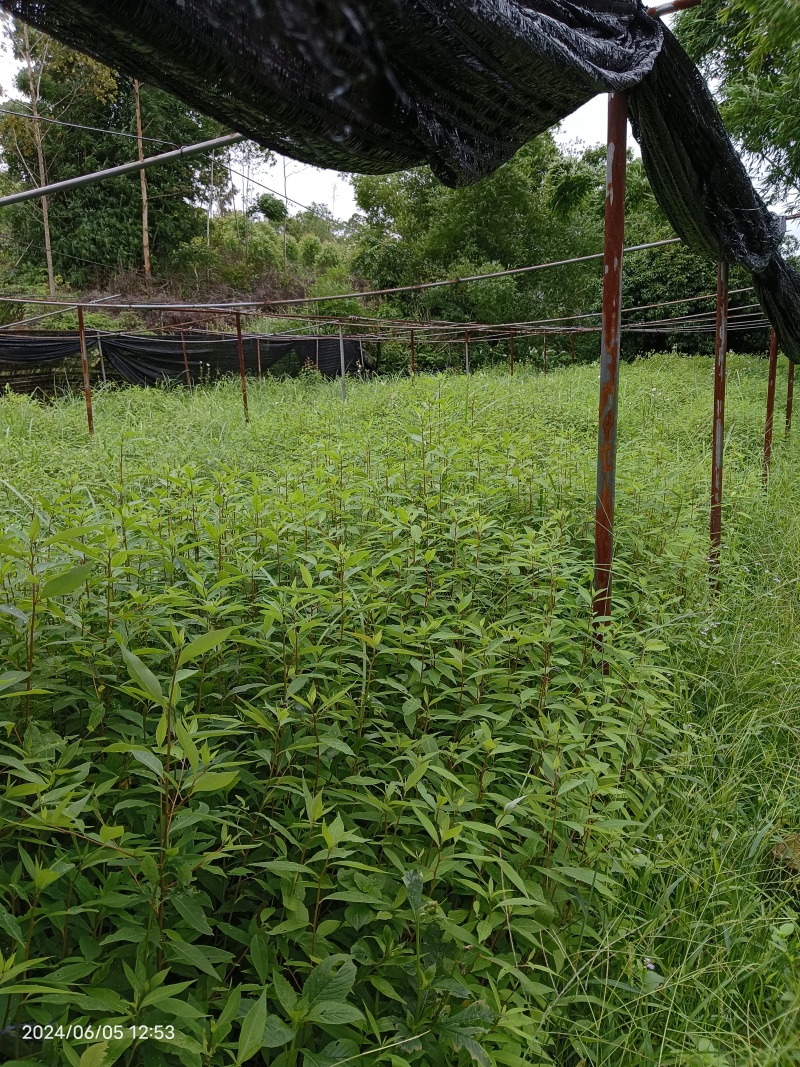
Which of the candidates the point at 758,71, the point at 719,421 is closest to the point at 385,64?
the point at 719,421

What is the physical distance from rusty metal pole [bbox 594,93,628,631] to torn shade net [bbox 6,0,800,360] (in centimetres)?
22

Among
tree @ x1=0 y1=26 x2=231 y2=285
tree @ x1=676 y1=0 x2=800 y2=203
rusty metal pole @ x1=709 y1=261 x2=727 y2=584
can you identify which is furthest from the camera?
tree @ x1=0 y1=26 x2=231 y2=285

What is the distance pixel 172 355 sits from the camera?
1394 centimetres

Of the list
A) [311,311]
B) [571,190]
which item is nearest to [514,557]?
[571,190]

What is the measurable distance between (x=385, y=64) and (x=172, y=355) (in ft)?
45.1

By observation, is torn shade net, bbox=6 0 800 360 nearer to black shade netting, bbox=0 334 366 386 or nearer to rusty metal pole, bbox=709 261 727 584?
rusty metal pole, bbox=709 261 727 584

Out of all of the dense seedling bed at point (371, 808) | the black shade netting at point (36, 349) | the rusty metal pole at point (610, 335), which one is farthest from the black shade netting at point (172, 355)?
the dense seedling bed at point (371, 808)

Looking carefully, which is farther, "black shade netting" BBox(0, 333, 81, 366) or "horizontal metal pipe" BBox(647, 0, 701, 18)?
"black shade netting" BBox(0, 333, 81, 366)

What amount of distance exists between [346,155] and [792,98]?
782 cm

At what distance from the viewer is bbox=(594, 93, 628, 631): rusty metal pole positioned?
7.25ft

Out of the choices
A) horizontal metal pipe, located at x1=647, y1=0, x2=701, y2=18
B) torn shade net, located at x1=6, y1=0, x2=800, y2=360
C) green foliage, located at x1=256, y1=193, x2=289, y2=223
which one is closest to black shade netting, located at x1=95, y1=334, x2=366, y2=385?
horizontal metal pipe, located at x1=647, y1=0, x2=701, y2=18

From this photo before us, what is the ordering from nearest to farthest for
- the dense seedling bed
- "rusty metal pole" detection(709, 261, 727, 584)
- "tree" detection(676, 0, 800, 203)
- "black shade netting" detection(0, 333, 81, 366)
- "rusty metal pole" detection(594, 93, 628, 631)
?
the dense seedling bed → "rusty metal pole" detection(594, 93, 628, 631) → "rusty metal pole" detection(709, 261, 727, 584) → "tree" detection(676, 0, 800, 203) → "black shade netting" detection(0, 333, 81, 366)

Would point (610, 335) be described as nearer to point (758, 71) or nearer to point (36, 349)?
point (758, 71)

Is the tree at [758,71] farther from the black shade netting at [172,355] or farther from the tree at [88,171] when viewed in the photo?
the tree at [88,171]
